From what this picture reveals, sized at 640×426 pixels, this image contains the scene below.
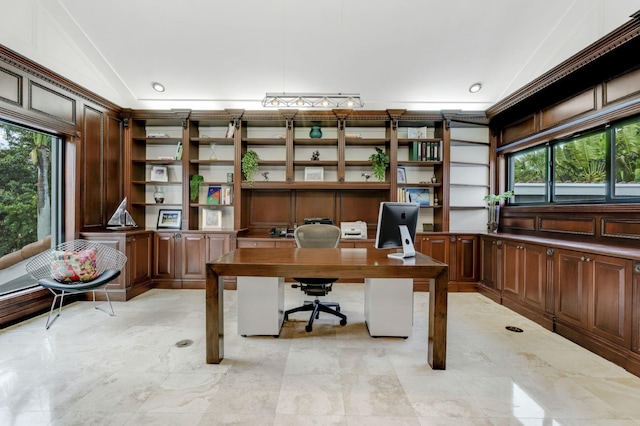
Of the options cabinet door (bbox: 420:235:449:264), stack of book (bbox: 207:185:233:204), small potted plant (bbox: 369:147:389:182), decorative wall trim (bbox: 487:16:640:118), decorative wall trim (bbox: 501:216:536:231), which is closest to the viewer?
decorative wall trim (bbox: 487:16:640:118)

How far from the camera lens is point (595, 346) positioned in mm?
2363

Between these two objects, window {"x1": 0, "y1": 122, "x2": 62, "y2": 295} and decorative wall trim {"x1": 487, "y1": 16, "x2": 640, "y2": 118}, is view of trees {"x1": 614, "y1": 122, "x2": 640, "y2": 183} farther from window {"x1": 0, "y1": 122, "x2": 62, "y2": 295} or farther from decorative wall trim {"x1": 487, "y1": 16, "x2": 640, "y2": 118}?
window {"x1": 0, "y1": 122, "x2": 62, "y2": 295}

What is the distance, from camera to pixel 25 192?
3.17 m

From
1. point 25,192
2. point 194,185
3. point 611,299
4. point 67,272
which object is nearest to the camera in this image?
Answer: point 611,299

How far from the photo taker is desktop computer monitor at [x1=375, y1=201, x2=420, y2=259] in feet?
7.54

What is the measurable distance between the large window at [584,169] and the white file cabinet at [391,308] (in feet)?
7.33

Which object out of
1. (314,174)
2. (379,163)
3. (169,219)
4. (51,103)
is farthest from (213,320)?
(51,103)

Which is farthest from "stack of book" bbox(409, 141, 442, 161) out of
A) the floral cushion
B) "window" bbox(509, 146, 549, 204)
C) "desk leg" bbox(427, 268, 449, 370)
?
the floral cushion

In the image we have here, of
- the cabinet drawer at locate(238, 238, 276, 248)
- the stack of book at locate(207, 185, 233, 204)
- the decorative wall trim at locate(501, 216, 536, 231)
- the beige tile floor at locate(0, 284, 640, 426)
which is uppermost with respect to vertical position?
the stack of book at locate(207, 185, 233, 204)

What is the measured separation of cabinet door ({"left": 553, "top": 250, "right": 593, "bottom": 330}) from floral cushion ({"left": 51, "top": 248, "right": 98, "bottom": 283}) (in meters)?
4.73

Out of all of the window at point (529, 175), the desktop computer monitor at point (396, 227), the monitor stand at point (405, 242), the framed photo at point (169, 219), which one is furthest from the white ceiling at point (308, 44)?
the monitor stand at point (405, 242)

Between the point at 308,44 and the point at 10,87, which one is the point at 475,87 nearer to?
the point at 308,44

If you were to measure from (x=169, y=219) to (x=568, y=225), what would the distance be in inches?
211

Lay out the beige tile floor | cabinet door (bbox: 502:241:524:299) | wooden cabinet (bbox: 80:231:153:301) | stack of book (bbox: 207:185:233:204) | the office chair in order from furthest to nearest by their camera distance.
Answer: stack of book (bbox: 207:185:233:204)
wooden cabinet (bbox: 80:231:153:301)
cabinet door (bbox: 502:241:524:299)
the office chair
the beige tile floor
